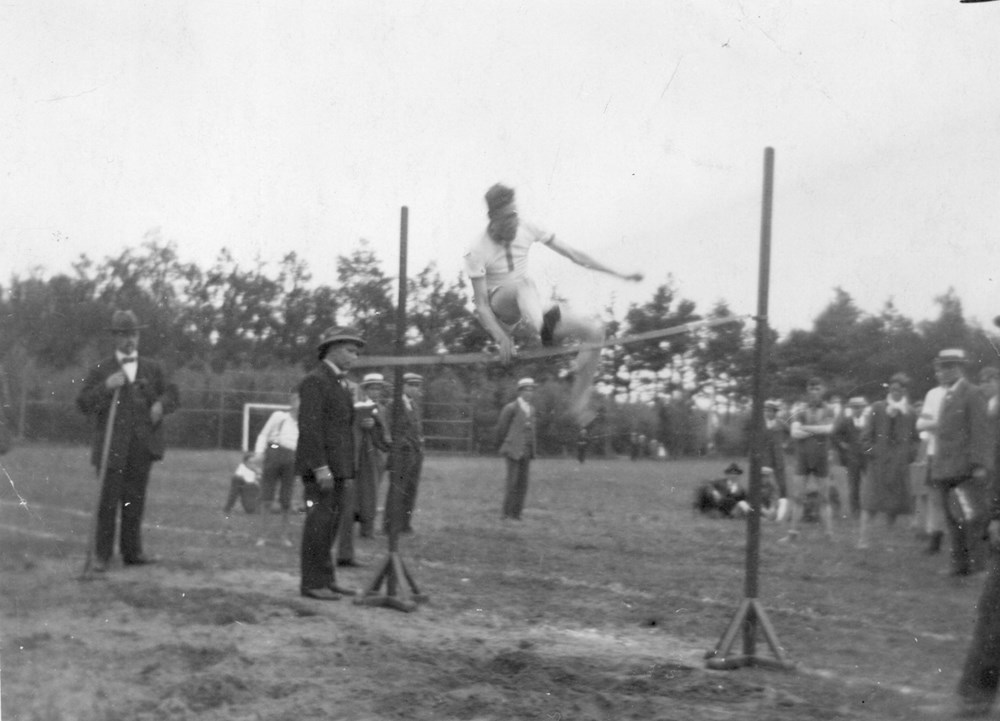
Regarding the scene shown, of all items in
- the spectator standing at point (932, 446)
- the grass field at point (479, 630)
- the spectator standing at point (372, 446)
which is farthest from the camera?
the spectator standing at point (372, 446)

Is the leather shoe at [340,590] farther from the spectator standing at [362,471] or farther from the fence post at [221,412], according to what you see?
the fence post at [221,412]

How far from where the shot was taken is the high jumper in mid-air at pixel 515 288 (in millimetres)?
6590

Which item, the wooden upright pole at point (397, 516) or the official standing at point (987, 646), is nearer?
the official standing at point (987, 646)

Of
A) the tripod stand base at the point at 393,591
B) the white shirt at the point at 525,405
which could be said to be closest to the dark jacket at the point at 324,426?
the tripod stand base at the point at 393,591

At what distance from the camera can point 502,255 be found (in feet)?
21.6

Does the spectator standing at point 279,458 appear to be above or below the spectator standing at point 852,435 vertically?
below

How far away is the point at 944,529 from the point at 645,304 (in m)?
5.06

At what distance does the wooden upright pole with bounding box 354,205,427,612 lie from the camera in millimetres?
7500

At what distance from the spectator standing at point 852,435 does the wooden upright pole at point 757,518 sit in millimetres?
5571

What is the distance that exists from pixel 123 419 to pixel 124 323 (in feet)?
2.40

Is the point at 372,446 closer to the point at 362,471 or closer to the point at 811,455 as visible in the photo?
the point at 362,471

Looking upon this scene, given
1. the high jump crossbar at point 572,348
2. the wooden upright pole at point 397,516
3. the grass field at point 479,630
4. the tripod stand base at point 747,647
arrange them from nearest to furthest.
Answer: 1. the grass field at point 479,630
2. the tripod stand base at point 747,647
3. the high jump crossbar at point 572,348
4. the wooden upright pole at point 397,516

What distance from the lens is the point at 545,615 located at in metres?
7.77

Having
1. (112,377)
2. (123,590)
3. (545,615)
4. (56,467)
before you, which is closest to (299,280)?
(112,377)
